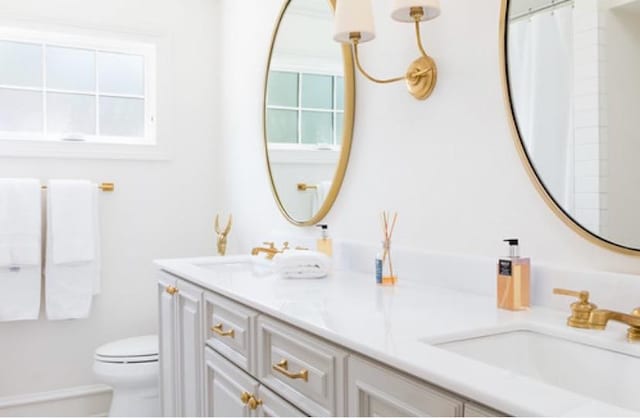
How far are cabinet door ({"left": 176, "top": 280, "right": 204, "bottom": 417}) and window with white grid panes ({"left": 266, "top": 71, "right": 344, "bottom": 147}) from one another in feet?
2.52

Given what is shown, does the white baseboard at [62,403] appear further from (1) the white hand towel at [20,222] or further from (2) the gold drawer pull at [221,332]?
(2) the gold drawer pull at [221,332]

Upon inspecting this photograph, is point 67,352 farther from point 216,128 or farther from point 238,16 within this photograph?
point 238,16

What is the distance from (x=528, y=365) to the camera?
1170 millimetres

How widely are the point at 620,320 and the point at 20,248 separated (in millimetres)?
2673

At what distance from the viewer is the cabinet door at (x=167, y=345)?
2.26 metres

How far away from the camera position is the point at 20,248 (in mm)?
2824

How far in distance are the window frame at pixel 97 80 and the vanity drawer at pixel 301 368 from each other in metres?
2.08

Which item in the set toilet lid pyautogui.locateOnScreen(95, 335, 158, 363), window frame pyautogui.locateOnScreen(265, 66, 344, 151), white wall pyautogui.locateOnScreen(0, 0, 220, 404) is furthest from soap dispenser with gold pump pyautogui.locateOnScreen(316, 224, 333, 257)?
white wall pyautogui.locateOnScreen(0, 0, 220, 404)

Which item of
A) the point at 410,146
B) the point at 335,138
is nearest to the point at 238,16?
the point at 335,138

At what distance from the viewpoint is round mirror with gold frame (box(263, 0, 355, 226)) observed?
2.16 meters

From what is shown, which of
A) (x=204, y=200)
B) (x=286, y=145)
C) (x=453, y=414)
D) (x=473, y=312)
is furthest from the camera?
(x=204, y=200)

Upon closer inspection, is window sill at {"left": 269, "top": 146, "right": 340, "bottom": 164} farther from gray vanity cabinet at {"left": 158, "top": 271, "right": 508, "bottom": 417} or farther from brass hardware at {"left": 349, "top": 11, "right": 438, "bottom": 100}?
gray vanity cabinet at {"left": 158, "top": 271, "right": 508, "bottom": 417}

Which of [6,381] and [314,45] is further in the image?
[6,381]

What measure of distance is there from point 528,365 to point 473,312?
18 centimetres
